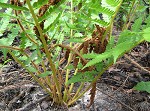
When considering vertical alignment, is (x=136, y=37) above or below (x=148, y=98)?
above

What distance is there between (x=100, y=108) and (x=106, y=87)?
0.18 meters

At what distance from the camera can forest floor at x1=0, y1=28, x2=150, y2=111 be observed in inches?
48.2

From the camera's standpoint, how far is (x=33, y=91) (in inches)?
53.1

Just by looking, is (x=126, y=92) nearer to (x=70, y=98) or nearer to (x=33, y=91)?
(x=70, y=98)

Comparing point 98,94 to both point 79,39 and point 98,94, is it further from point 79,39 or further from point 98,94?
point 79,39

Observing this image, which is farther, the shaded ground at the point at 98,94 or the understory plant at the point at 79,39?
the shaded ground at the point at 98,94

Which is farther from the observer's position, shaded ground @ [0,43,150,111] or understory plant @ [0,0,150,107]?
shaded ground @ [0,43,150,111]

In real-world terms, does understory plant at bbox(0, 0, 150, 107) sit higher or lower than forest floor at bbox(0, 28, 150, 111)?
higher

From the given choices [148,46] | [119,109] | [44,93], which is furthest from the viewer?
[148,46]

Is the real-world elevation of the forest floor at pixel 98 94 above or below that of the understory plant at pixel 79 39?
below

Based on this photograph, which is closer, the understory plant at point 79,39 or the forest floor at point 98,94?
the understory plant at point 79,39

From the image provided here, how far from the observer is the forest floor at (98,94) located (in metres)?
1.22

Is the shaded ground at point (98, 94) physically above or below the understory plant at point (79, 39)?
below

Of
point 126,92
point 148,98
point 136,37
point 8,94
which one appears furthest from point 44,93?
point 136,37
